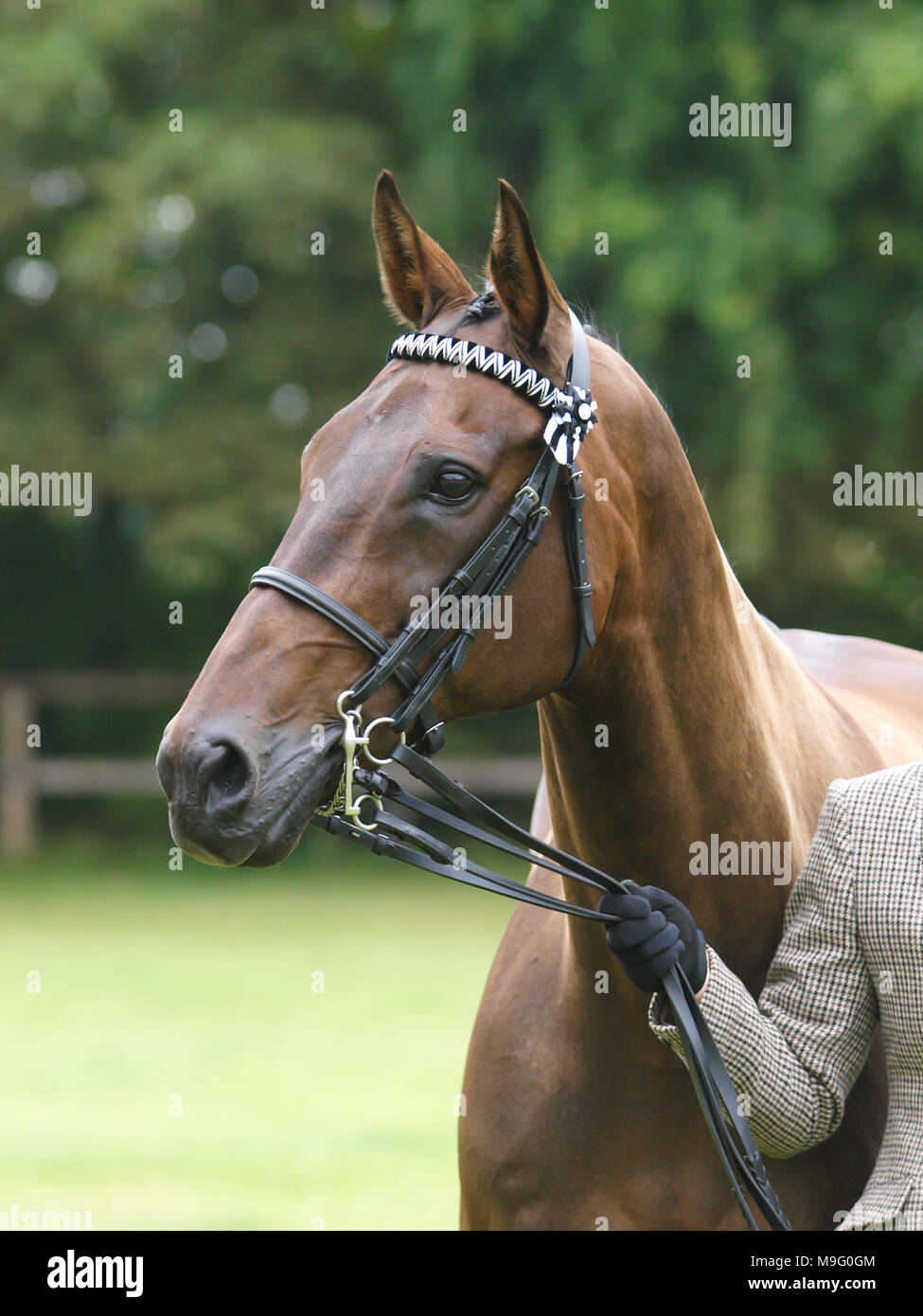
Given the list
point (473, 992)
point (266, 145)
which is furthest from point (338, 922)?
point (266, 145)

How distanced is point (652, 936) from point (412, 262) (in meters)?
1.16

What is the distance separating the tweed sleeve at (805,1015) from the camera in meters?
2.33

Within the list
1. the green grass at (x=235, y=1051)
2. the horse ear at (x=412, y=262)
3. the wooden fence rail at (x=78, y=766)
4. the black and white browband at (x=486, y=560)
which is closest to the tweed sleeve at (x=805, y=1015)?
the black and white browband at (x=486, y=560)

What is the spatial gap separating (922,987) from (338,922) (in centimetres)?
931

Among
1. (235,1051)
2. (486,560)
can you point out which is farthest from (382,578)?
(235,1051)

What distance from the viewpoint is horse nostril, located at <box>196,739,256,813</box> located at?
6.38 ft

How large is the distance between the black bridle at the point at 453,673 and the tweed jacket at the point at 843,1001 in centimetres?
7

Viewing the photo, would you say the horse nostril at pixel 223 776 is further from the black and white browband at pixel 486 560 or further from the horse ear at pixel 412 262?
the horse ear at pixel 412 262

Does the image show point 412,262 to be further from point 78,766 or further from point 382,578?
point 78,766

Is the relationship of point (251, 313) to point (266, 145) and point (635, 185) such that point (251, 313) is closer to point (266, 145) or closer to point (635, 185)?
point (266, 145)

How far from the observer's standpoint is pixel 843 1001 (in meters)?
2.41

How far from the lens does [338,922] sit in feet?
37.3

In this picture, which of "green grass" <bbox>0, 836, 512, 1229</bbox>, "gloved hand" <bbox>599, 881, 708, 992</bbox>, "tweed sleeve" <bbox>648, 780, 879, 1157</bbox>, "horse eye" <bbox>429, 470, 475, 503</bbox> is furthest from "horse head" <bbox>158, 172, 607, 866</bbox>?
"green grass" <bbox>0, 836, 512, 1229</bbox>

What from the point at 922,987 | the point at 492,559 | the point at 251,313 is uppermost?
the point at 251,313
